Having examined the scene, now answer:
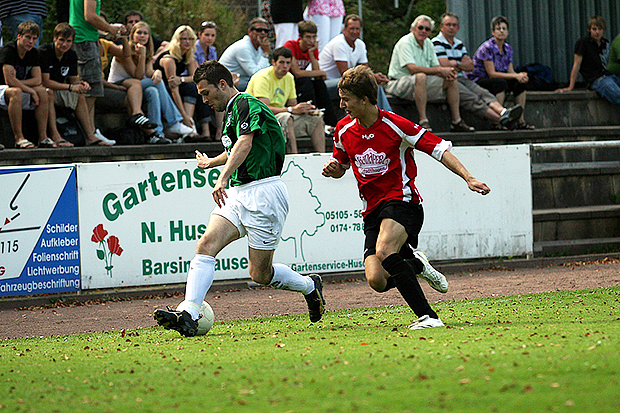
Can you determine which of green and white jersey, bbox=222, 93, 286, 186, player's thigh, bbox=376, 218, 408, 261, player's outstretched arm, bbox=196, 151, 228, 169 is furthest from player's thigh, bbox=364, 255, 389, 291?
player's outstretched arm, bbox=196, 151, 228, 169

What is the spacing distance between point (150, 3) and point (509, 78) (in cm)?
1337

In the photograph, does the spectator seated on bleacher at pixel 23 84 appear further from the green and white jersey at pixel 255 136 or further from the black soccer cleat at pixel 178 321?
the black soccer cleat at pixel 178 321

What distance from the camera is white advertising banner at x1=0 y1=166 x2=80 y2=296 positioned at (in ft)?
34.7

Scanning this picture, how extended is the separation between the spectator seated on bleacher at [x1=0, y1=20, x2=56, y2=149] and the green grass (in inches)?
202

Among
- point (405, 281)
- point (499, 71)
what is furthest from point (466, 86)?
point (405, 281)

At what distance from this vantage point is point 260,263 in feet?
24.0

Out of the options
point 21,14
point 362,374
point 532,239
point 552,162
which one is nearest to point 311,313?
point 362,374

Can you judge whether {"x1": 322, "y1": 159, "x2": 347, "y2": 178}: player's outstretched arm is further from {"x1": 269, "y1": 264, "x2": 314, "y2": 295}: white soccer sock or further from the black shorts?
{"x1": 269, "y1": 264, "x2": 314, "y2": 295}: white soccer sock

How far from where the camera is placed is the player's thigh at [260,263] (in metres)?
7.29

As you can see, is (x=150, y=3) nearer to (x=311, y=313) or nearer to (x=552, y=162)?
(x=552, y=162)

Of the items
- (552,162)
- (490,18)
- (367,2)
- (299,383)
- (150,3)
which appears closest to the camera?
(299,383)

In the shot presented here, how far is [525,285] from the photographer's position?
35.2 feet

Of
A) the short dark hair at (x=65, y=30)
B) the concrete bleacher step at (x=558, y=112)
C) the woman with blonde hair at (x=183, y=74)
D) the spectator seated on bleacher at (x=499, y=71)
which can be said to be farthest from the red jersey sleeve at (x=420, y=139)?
the spectator seated on bleacher at (x=499, y=71)

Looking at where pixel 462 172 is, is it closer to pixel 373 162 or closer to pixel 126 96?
pixel 373 162
